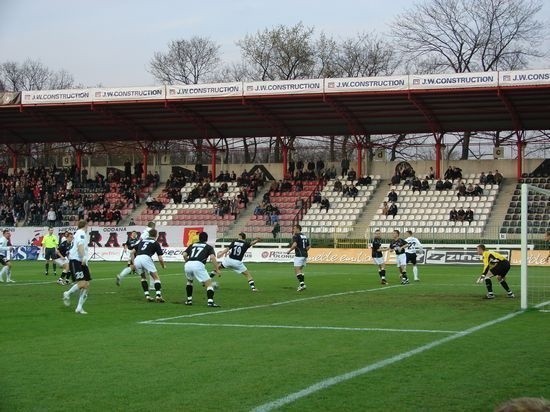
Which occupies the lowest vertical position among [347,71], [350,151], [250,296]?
[250,296]

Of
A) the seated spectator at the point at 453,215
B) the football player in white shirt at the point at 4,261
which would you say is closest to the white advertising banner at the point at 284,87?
the seated spectator at the point at 453,215

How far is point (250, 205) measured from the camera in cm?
5369

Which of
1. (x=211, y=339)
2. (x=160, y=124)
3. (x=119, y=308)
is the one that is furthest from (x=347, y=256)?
(x=211, y=339)

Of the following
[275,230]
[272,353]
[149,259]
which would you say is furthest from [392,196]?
[272,353]

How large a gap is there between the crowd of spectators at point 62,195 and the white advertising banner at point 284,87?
1227cm

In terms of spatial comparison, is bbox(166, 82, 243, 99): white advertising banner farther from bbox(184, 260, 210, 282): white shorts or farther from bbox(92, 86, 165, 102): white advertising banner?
bbox(184, 260, 210, 282): white shorts

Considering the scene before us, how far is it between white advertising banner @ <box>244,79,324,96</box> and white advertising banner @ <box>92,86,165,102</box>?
19.1 ft

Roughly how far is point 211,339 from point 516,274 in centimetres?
2266

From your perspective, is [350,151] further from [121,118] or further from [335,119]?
[121,118]

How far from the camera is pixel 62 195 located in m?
57.8

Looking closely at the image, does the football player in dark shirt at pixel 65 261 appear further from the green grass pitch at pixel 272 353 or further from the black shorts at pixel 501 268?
the black shorts at pixel 501 268

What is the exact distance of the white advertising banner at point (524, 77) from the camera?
143 feet

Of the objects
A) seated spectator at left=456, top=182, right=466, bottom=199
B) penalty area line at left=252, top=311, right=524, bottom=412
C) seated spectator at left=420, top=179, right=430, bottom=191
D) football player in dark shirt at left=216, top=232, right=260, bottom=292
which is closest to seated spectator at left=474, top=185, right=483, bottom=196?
seated spectator at left=456, top=182, right=466, bottom=199

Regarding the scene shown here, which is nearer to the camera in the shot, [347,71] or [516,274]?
[516,274]
